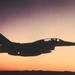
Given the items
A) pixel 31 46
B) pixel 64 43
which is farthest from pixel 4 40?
pixel 64 43

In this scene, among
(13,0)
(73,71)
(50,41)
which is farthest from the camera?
(13,0)

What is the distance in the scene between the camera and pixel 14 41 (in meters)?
4.17

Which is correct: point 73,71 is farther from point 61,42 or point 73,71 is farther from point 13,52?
point 13,52

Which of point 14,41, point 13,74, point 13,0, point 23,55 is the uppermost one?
point 13,0

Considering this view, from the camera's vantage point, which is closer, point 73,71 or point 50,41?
point 73,71

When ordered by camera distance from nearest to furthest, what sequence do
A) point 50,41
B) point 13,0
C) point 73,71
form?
point 73,71 < point 50,41 < point 13,0

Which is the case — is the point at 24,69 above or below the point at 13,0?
below

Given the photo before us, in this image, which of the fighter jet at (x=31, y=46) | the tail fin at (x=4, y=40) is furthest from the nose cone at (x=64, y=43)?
the tail fin at (x=4, y=40)

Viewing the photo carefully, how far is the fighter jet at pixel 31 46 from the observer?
3891 mm

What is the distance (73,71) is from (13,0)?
1729 millimetres

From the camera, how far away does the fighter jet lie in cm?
389

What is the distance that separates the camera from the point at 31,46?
4.02 metres

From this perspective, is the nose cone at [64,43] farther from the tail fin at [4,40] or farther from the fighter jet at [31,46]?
the tail fin at [4,40]

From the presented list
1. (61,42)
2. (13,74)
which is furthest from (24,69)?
(61,42)
